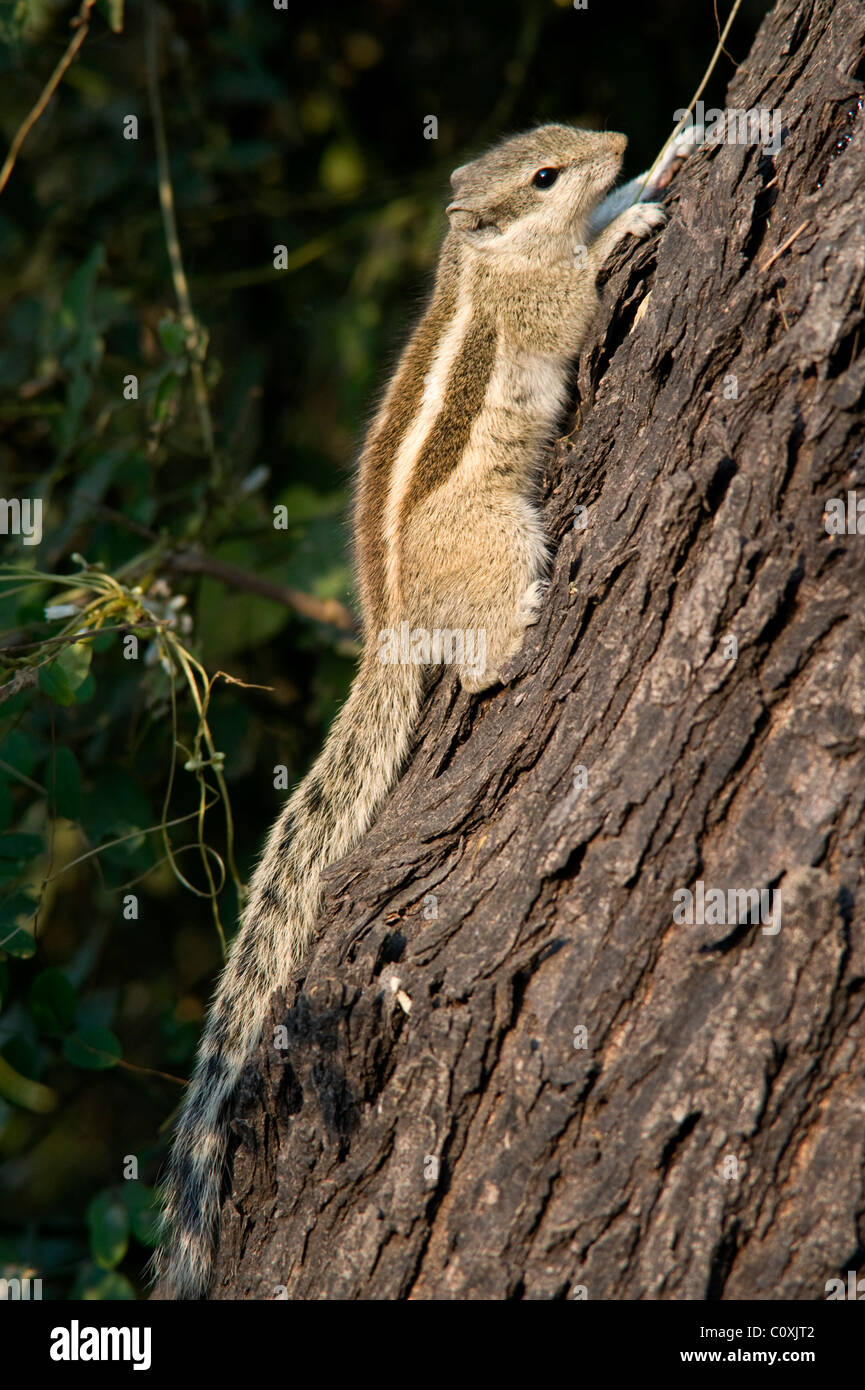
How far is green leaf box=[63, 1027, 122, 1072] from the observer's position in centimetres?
337

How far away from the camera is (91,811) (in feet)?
12.6

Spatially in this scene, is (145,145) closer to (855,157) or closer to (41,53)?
(41,53)

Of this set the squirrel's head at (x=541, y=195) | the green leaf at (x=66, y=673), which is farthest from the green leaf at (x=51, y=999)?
the squirrel's head at (x=541, y=195)

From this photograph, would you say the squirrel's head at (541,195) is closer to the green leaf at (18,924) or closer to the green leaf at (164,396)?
the green leaf at (164,396)

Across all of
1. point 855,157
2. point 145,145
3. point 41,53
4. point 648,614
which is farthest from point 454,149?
point 648,614

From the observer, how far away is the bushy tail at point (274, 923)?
2756 millimetres

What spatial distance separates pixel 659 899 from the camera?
2188 mm

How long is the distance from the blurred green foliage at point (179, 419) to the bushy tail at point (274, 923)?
41cm

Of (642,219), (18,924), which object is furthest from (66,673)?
(642,219)

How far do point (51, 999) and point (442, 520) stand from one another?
5.95ft

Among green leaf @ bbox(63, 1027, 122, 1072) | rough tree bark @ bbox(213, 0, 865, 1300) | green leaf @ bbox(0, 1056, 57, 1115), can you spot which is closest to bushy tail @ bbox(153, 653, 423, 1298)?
rough tree bark @ bbox(213, 0, 865, 1300)

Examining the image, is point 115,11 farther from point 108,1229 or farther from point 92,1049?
point 108,1229

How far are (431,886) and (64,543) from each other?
7.87 ft

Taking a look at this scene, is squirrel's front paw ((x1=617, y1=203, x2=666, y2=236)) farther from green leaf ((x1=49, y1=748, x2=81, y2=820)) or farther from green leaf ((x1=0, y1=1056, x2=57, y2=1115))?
green leaf ((x1=0, y1=1056, x2=57, y2=1115))
